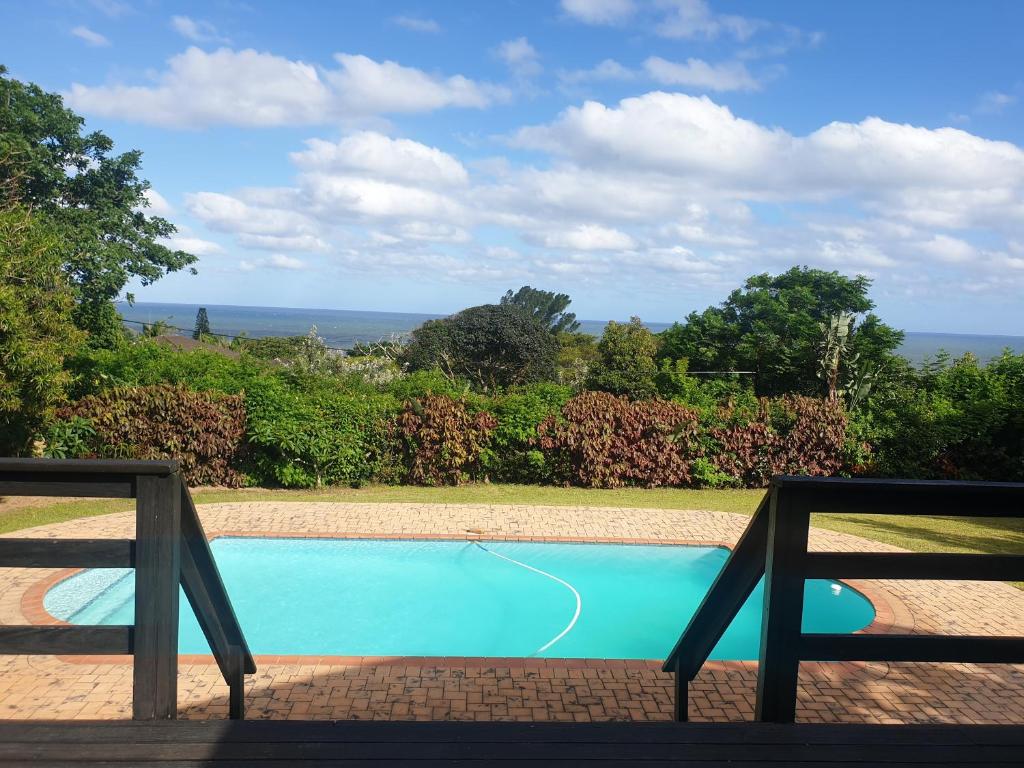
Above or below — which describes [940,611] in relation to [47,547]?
below

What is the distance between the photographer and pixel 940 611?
6980 mm

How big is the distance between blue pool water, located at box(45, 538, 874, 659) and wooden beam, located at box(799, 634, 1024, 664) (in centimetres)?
508

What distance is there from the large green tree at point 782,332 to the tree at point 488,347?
5584 mm

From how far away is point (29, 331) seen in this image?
9.65m

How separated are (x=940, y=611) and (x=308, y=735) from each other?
6590 millimetres

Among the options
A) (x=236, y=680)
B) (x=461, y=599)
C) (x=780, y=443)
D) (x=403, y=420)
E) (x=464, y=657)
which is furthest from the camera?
(x=780, y=443)

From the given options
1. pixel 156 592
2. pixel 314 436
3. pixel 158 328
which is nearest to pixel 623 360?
pixel 158 328

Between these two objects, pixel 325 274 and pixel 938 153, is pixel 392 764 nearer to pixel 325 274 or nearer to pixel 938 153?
pixel 938 153

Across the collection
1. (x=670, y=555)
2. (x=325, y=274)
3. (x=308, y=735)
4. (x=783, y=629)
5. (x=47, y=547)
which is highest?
(x=325, y=274)

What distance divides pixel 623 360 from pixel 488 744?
26563mm

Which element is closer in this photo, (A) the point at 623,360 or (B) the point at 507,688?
(B) the point at 507,688

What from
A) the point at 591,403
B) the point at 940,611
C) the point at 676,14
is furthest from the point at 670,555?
the point at 676,14

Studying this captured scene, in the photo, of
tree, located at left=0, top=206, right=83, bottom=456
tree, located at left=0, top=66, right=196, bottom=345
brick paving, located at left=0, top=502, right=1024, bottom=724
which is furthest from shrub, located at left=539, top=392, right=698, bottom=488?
tree, located at left=0, top=66, right=196, bottom=345

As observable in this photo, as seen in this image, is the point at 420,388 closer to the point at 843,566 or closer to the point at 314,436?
the point at 314,436
